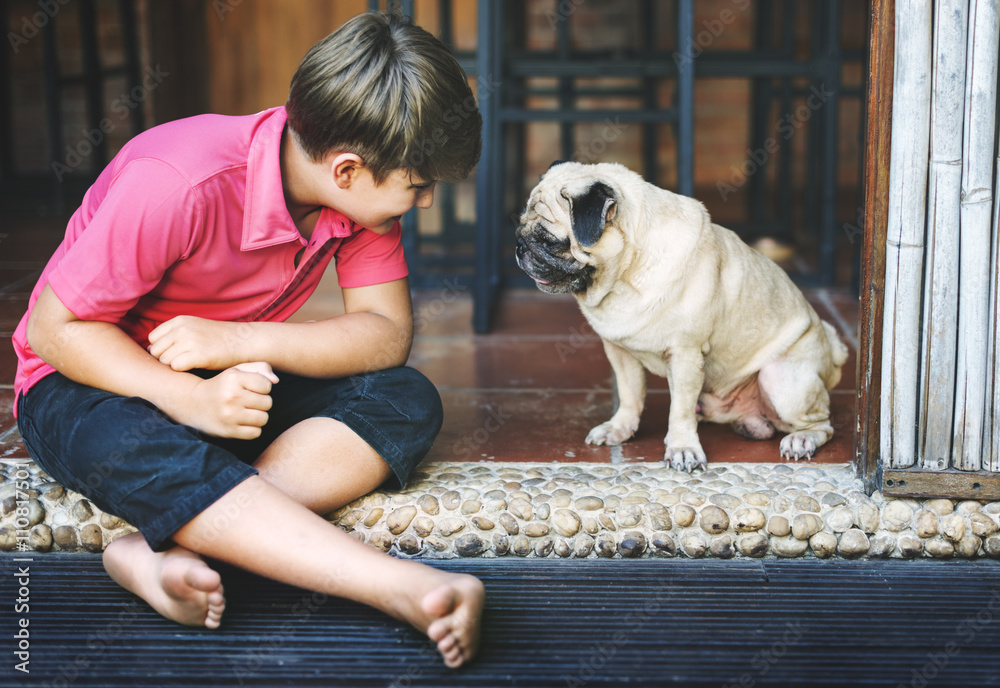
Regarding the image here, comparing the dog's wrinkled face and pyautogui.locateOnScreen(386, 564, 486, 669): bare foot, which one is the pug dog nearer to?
the dog's wrinkled face

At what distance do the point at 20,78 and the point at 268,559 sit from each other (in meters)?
5.02

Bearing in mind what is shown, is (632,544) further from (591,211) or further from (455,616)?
(591,211)

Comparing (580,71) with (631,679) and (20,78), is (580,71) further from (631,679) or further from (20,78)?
(20,78)

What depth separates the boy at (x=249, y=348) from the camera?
1433mm

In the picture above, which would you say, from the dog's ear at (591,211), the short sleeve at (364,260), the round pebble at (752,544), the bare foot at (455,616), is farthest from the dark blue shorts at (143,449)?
the round pebble at (752,544)

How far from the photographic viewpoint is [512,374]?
2.65 metres

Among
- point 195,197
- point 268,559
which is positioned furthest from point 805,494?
point 195,197

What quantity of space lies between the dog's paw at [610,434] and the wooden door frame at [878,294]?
505 mm

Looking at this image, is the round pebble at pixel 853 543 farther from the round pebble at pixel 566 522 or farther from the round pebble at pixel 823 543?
the round pebble at pixel 566 522

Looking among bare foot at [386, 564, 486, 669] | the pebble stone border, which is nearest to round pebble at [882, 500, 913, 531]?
the pebble stone border

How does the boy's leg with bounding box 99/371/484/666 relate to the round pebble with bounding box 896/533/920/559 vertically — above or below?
above

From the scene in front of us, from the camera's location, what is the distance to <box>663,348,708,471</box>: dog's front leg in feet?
6.31

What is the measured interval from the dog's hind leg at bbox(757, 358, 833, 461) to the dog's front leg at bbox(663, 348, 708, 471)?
17cm

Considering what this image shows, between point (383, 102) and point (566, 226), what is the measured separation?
0.49 meters
